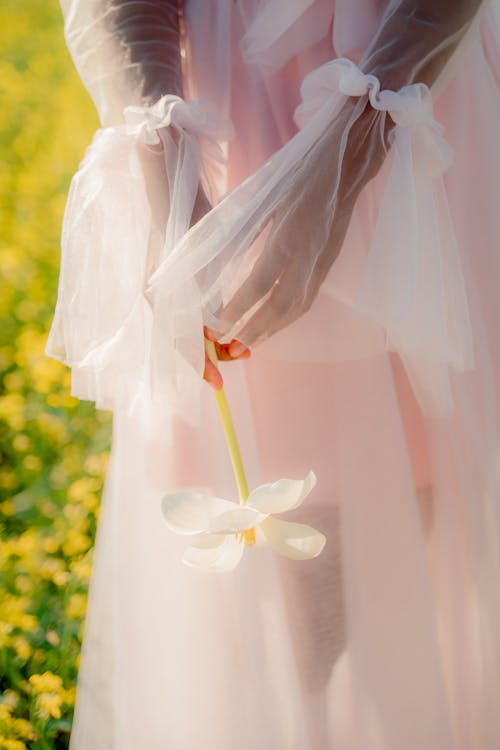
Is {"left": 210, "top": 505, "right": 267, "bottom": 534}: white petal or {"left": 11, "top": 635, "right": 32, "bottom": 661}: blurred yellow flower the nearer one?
{"left": 210, "top": 505, "right": 267, "bottom": 534}: white petal

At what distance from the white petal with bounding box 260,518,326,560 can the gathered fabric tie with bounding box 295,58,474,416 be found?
0.21 meters

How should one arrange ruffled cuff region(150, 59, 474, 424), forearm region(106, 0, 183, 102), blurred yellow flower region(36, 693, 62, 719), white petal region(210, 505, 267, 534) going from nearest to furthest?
1. white petal region(210, 505, 267, 534)
2. ruffled cuff region(150, 59, 474, 424)
3. forearm region(106, 0, 183, 102)
4. blurred yellow flower region(36, 693, 62, 719)

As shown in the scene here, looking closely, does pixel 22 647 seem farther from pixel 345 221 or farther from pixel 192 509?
pixel 345 221

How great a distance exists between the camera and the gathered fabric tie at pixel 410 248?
773 mm

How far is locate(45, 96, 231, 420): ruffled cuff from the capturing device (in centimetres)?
83

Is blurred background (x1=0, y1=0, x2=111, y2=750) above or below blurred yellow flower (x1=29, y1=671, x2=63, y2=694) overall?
above

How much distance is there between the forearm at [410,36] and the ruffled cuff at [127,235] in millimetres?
191


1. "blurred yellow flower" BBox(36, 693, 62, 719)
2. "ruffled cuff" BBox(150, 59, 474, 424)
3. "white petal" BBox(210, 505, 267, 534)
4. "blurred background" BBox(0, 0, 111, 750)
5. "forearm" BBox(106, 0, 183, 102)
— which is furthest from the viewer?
"blurred background" BBox(0, 0, 111, 750)

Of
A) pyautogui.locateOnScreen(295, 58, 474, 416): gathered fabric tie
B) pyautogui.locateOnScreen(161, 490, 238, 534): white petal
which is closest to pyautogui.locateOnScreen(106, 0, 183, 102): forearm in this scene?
Answer: pyautogui.locateOnScreen(295, 58, 474, 416): gathered fabric tie

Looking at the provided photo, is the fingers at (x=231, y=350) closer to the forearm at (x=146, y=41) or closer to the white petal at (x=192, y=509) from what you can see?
the white petal at (x=192, y=509)

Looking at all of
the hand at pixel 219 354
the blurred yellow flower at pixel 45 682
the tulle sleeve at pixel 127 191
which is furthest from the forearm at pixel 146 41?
the blurred yellow flower at pixel 45 682

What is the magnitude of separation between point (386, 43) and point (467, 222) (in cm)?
24

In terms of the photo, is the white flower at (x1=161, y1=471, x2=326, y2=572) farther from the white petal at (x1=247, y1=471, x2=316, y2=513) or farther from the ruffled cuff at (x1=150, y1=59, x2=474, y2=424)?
the ruffled cuff at (x1=150, y1=59, x2=474, y2=424)

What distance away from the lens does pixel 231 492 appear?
3.08 feet
